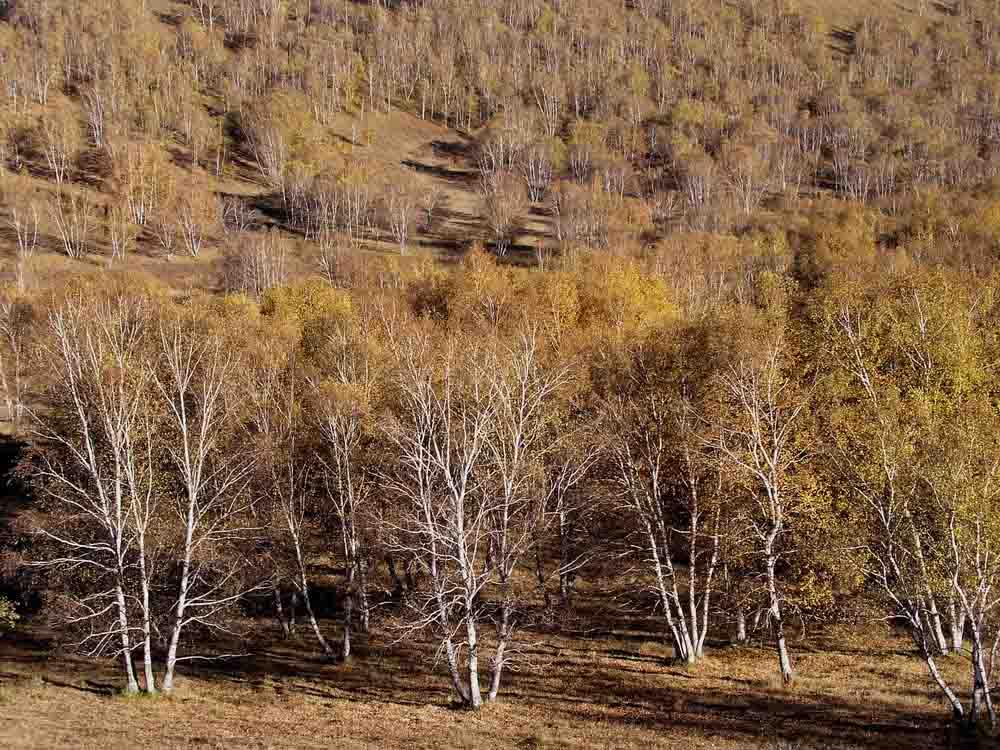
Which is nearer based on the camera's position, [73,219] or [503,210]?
[73,219]

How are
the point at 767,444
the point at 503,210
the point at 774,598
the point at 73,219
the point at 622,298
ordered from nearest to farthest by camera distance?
the point at 774,598 → the point at 767,444 → the point at 622,298 → the point at 73,219 → the point at 503,210

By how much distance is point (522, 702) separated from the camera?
91.8 ft

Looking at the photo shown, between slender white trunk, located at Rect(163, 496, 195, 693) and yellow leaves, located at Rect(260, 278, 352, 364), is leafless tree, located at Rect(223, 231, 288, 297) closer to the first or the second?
yellow leaves, located at Rect(260, 278, 352, 364)

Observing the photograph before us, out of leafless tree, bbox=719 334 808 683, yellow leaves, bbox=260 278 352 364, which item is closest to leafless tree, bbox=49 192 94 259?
yellow leaves, bbox=260 278 352 364

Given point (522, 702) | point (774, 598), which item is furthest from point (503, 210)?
point (522, 702)

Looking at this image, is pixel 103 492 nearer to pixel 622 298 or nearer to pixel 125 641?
pixel 125 641

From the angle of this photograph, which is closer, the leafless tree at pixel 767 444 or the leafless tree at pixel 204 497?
the leafless tree at pixel 767 444

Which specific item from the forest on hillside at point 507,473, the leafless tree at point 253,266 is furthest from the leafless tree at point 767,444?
the leafless tree at point 253,266

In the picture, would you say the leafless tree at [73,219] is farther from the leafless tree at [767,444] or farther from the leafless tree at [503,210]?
the leafless tree at [767,444]

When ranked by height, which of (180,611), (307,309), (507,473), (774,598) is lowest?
(180,611)

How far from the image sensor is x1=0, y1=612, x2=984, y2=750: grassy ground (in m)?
23.4

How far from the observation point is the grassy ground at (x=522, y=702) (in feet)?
76.9

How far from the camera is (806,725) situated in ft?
80.5

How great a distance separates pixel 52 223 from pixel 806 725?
14026 cm
